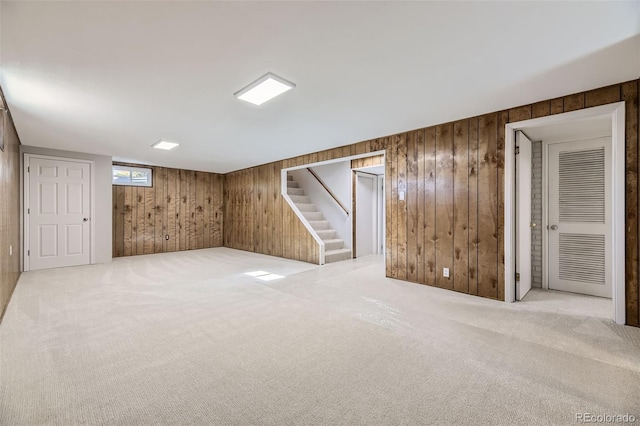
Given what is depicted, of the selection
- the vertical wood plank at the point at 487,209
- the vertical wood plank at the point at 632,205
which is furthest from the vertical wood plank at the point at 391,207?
the vertical wood plank at the point at 632,205

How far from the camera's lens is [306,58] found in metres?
2.19

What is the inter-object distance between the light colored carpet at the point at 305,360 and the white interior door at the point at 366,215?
3156 millimetres

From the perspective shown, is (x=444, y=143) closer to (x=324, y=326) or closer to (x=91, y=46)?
(x=324, y=326)

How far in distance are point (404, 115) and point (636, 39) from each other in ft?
6.47

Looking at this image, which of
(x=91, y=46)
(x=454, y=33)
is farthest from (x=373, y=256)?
(x=91, y=46)

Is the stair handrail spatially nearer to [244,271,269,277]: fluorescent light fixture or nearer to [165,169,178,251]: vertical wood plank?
[244,271,269,277]: fluorescent light fixture

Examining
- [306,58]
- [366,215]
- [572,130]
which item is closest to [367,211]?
[366,215]

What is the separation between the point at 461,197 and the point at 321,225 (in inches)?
151

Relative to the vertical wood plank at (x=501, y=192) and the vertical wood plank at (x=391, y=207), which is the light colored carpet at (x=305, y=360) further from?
the vertical wood plank at (x=391, y=207)

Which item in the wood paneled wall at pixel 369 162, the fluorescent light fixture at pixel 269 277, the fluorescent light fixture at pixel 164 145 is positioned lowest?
the fluorescent light fixture at pixel 269 277

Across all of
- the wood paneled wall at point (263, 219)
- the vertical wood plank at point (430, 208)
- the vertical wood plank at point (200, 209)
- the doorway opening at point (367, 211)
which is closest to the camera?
the vertical wood plank at point (430, 208)

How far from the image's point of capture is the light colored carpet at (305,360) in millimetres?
1546

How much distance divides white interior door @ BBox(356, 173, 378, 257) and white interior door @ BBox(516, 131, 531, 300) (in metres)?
3.50

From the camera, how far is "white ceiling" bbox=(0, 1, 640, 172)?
1.70 metres
